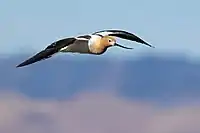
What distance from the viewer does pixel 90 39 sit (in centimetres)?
1359

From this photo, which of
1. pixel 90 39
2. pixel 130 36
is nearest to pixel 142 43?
pixel 130 36

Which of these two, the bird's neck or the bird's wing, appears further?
the bird's wing

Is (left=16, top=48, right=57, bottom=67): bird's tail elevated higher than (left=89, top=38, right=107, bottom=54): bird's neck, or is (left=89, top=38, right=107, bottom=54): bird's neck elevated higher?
(left=89, top=38, right=107, bottom=54): bird's neck

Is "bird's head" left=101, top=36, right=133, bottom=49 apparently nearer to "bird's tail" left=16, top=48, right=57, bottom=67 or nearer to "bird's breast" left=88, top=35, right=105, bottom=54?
"bird's breast" left=88, top=35, right=105, bottom=54

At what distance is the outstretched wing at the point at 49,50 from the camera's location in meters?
13.6

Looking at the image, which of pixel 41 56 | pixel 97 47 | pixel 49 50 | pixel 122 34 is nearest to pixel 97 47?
pixel 97 47

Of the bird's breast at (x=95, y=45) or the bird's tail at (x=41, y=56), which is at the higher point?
the bird's breast at (x=95, y=45)

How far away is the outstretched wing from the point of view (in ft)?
44.6

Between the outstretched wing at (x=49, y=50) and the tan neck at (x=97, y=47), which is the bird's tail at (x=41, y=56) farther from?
the tan neck at (x=97, y=47)

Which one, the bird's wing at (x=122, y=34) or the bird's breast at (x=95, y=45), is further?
the bird's wing at (x=122, y=34)

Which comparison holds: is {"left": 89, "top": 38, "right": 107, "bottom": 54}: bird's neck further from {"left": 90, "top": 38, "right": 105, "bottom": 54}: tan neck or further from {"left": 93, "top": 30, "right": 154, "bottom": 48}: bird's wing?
{"left": 93, "top": 30, "right": 154, "bottom": 48}: bird's wing

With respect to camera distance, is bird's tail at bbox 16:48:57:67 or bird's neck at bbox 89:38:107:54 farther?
bird's tail at bbox 16:48:57:67

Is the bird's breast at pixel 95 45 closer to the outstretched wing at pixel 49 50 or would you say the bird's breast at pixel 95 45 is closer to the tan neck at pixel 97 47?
the tan neck at pixel 97 47

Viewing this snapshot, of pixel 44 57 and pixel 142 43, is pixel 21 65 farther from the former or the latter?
pixel 142 43
